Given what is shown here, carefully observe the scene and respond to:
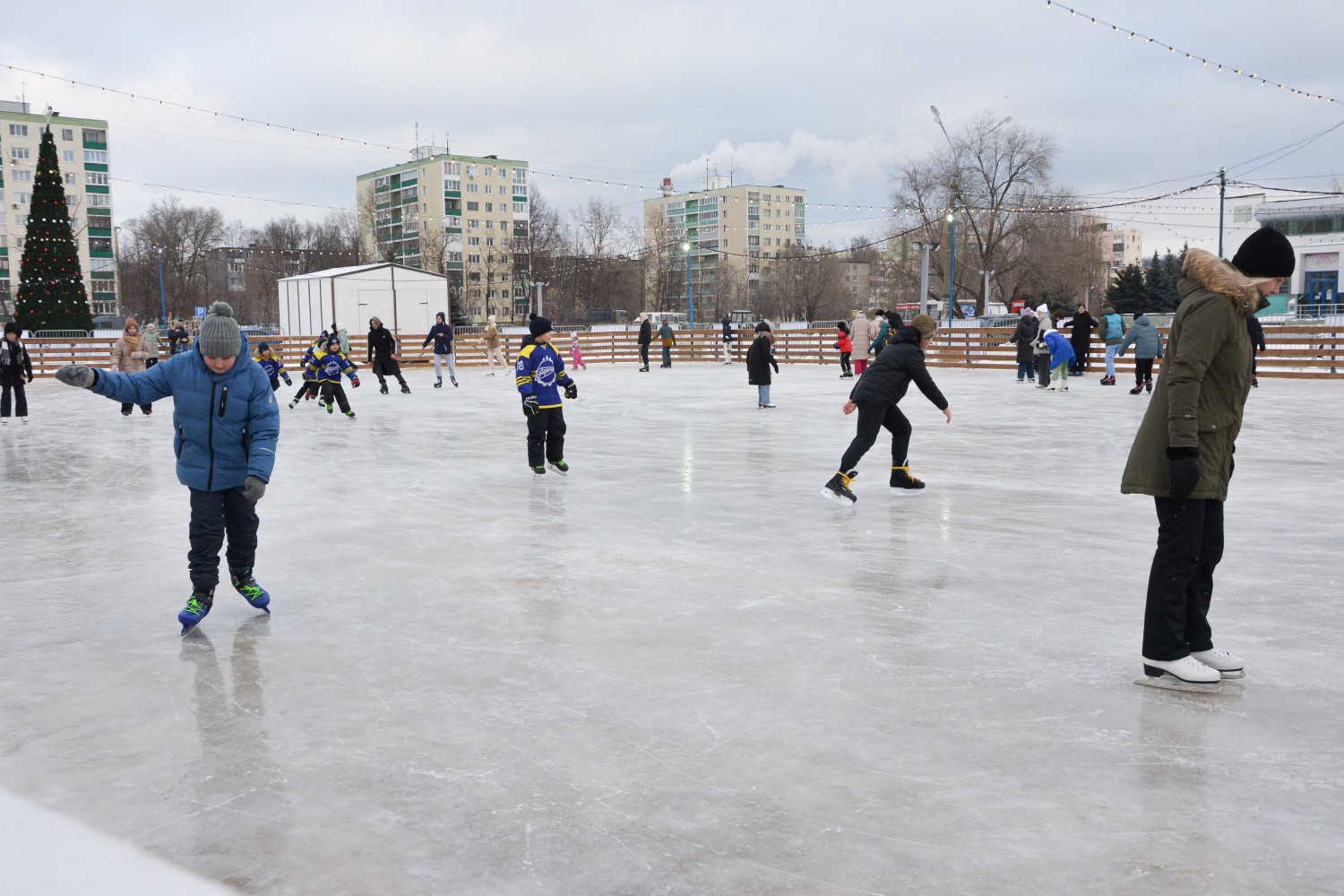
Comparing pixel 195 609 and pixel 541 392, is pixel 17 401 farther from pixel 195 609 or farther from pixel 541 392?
pixel 195 609

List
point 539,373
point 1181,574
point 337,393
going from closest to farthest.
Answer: point 1181,574
point 539,373
point 337,393

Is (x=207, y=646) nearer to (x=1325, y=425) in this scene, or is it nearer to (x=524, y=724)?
(x=524, y=724)

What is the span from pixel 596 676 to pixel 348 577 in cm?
225

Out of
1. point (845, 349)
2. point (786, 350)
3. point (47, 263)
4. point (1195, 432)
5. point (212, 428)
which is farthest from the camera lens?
point (47, 263)

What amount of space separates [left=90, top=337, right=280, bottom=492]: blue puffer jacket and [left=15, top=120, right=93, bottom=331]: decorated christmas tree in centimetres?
3627

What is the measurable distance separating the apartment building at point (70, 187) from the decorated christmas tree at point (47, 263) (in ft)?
174

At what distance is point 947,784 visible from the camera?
299cm

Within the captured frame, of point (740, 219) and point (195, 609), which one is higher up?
point (740, 219)

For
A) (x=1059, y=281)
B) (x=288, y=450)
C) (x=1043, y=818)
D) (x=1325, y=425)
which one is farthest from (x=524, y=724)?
(x=1059, y=281)

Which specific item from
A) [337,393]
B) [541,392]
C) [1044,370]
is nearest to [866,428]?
[541,392]

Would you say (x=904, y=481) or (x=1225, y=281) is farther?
(x=904, y=481)

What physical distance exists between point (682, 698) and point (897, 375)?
4.89 m

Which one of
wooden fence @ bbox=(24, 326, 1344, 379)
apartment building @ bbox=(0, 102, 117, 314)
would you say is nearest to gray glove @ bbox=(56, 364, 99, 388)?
wooden fence @ bbox=(24, 326, 1344, 379)

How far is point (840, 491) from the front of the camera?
7.86 m
